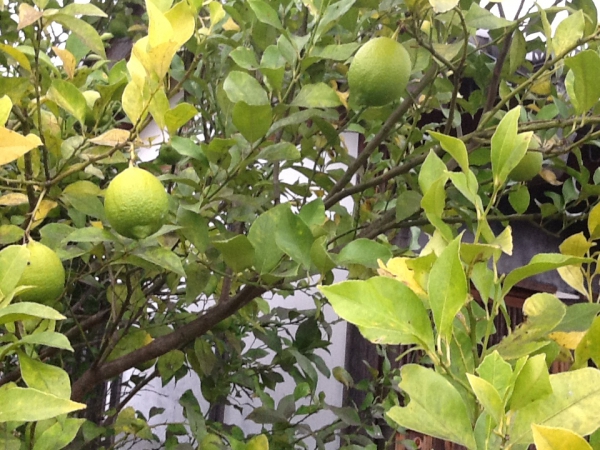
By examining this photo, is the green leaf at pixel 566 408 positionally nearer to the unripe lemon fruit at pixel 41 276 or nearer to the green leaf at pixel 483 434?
Result: the green leaf at pixel 483 434

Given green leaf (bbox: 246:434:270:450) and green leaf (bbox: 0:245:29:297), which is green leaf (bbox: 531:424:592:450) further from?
green leaf (bbox: 246:434:270:450)

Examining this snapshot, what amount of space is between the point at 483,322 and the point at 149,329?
604 millimetres

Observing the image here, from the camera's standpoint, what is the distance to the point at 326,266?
495mm

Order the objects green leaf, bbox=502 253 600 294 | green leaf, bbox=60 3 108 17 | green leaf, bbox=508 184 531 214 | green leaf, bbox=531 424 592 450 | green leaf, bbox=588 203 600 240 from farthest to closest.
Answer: green leaf, bbox=508 184 531 214, green leaf, bbox=60 3 108 17, green leaf, bbox=588 203 600 240, green leaf, bbox=502 253 600 294, green leaf, bbox=531 424 592 450

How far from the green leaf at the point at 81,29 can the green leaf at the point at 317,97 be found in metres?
0.25

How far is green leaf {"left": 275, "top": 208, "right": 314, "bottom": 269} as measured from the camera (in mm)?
498

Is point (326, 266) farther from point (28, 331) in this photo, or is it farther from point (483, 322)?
point (28, 331)

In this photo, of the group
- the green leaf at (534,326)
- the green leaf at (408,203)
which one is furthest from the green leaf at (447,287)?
the green leaf at (408,203)

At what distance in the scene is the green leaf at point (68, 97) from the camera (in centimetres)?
55

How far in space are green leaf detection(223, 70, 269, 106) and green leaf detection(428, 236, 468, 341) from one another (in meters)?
0.34

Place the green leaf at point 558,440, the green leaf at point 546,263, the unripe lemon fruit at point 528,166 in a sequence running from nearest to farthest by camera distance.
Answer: the green leaf at point 558,440, the green leaf at point 546,263, the unripe lemon fruit at point 528,166

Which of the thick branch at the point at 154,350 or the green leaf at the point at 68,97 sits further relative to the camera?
the thick branch at the point at 154,350

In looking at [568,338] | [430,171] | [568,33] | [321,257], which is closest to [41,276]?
[321,257]

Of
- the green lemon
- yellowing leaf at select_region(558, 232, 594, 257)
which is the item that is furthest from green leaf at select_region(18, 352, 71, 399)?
yellowing leaf at select_region(558, 232, 594, 257)
